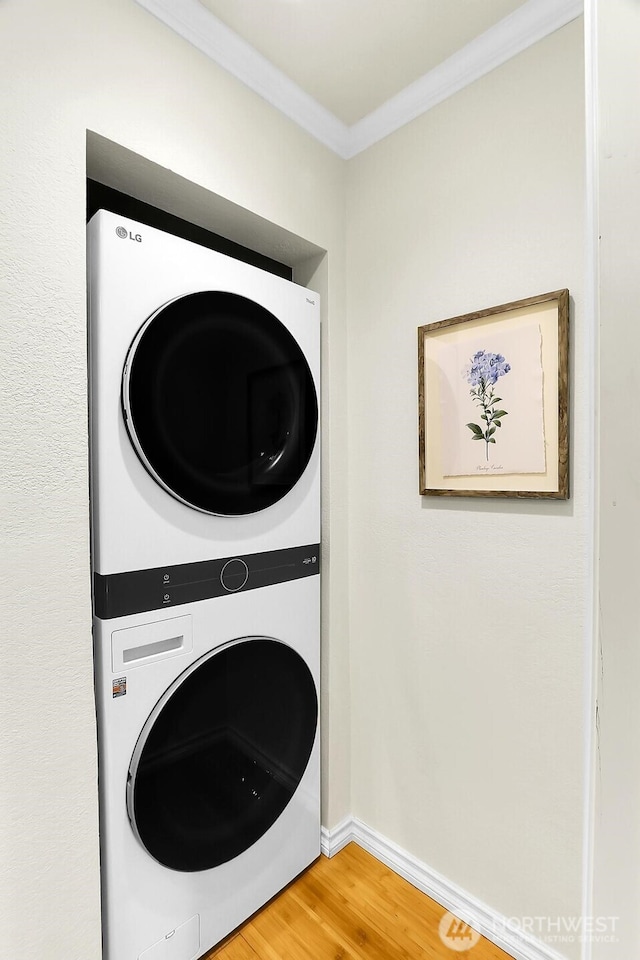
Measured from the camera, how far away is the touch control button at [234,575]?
52.7 inches

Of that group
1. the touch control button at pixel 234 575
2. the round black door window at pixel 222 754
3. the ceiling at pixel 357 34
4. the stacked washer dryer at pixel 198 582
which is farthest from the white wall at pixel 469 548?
the touch control button at pixel 234 575

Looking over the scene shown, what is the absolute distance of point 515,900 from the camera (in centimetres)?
135

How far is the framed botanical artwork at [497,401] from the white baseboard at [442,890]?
1.17 metres

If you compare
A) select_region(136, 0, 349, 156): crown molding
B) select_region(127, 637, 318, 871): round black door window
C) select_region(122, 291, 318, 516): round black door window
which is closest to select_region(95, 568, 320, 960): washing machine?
select_region(127, 637, 318, 871): round black door window

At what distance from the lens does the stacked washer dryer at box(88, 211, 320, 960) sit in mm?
1127

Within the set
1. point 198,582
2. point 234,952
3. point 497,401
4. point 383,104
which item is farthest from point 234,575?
point 383,104

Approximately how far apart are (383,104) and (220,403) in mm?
1124

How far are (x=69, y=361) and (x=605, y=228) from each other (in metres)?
1.00

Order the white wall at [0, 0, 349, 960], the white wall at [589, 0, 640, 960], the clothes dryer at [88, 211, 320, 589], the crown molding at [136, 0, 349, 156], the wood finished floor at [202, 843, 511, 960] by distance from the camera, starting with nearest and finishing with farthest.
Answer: the white wall at [589, 0, 640, 960] < the white wall at [0, 0, 349, 960] < the clothes dryer at [88, 211, 320, 589] < the crown molding at [136, 0, 349, 156] < the wood finished floor at [202, 843, 511, 960]

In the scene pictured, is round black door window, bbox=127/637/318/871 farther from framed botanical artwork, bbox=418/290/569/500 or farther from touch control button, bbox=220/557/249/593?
framed botanical artwork, bbox=418/290/569/500

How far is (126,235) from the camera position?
3.71 ft

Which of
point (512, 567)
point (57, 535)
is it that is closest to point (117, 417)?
point (57, 535)

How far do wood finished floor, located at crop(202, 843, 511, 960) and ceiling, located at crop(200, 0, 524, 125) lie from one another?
2451 millimetres

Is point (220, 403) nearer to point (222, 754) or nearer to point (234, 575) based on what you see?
point (234, 575)
